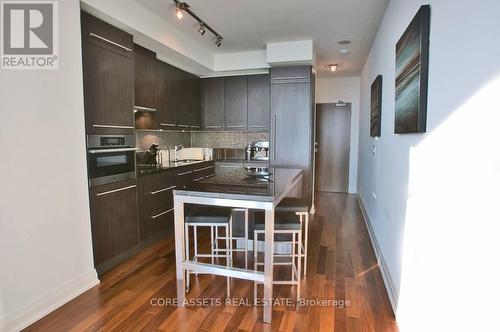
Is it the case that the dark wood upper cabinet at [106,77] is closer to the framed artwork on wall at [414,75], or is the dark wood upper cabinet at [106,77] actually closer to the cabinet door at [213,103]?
the cabinet door at [213,103]

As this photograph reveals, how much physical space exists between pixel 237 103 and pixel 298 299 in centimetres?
369

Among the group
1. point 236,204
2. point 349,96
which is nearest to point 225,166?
point 236,204

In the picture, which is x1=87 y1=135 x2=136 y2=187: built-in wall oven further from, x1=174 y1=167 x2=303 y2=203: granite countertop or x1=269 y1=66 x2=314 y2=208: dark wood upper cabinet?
x1=269 y1=66 x2=314 y2=208: dark wood upper cabinet

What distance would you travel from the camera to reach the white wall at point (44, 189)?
6.33 ft

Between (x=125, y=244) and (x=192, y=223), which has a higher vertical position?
(x=192, y=223)

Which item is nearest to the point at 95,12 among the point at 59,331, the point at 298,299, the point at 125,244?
the point at 125,244

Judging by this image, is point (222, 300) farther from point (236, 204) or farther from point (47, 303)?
point (47, 303)

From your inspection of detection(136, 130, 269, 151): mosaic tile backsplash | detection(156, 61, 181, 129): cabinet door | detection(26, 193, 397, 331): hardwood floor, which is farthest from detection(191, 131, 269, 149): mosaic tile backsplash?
detection(26, 193, 397, 331): hardwood floor

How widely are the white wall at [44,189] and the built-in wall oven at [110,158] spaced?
0.43 ft

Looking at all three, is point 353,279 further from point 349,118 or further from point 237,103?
point 349,118

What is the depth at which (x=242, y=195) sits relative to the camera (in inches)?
80.2

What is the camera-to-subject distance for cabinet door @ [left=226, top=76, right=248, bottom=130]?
5141mm

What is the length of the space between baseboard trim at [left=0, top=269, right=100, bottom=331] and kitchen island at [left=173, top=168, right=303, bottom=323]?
889 millimetres

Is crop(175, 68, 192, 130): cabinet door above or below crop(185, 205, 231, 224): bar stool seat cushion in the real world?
above
